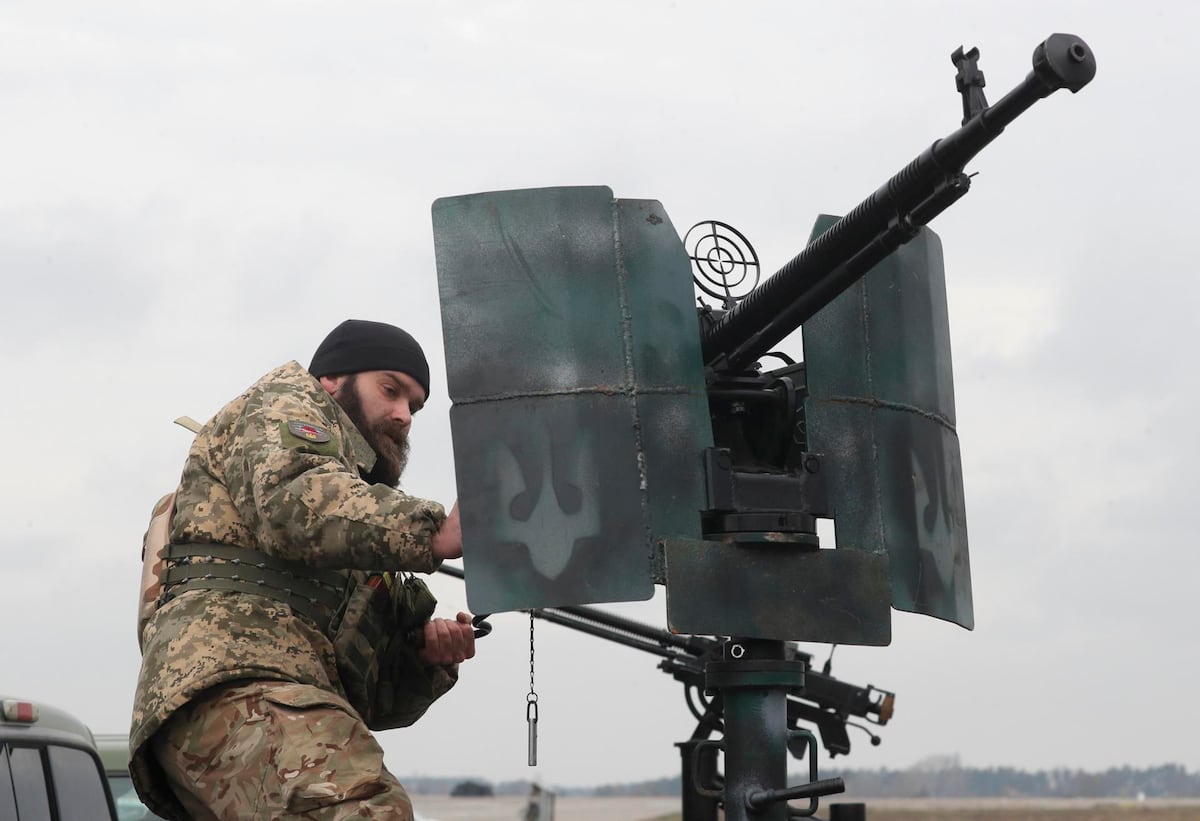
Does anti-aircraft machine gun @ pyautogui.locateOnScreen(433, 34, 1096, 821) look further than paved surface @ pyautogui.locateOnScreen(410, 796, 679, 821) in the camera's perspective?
No

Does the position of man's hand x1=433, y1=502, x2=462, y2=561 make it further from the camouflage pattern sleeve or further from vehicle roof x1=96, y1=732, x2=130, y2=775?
vehicle roof x1=96, y1=732, x2=130, y2=775

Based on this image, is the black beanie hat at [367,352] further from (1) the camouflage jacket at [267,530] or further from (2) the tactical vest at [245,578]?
(2) the tactical vest at [245,578]

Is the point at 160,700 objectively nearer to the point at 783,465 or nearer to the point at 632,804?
the point at 783,465

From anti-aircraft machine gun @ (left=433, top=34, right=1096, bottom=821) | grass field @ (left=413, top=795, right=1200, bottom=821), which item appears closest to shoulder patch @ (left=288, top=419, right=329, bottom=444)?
anti-aircraft machine gun @ (left=433, top=34, right=1096, bottom=821)

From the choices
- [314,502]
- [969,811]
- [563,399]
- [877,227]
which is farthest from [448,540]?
[969,811]

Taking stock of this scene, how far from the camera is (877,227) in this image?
14.6 ft

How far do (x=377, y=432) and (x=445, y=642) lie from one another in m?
0.62

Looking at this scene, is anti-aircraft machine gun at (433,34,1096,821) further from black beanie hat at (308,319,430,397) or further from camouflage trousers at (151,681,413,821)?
camouflage trousers at (151,681,413,821)

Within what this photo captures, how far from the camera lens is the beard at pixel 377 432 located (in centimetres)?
436

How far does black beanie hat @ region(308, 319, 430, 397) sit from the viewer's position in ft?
14.4

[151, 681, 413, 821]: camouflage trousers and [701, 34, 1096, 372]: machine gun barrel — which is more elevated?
[701, 34, 1096, 372]: machine gun barrel

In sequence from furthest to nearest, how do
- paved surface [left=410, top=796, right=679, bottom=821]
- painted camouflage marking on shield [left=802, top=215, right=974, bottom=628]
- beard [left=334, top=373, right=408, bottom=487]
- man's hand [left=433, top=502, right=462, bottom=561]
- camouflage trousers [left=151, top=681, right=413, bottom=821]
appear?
1. paved surface [left=410, top=796, right=679, bottom=821]
2. painted camouflage marking on shield [left=802, top=215, right=974, bottom=628]
3. beard [left=334, top=373, right=408, bottom=487]
4. man's hand [left=433, top=502, right=462, bottom=561]
5. camouflage trousers [left=151, top=681, right=413, bottom=821]

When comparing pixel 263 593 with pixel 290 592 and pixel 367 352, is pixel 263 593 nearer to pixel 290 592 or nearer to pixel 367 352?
pixel 290 592

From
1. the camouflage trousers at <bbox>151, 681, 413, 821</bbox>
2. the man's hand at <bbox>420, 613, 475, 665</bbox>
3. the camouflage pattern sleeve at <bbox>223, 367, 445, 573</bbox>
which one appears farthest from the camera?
the man's hand at <bbox>420, 613, 475, 665</bbox>
